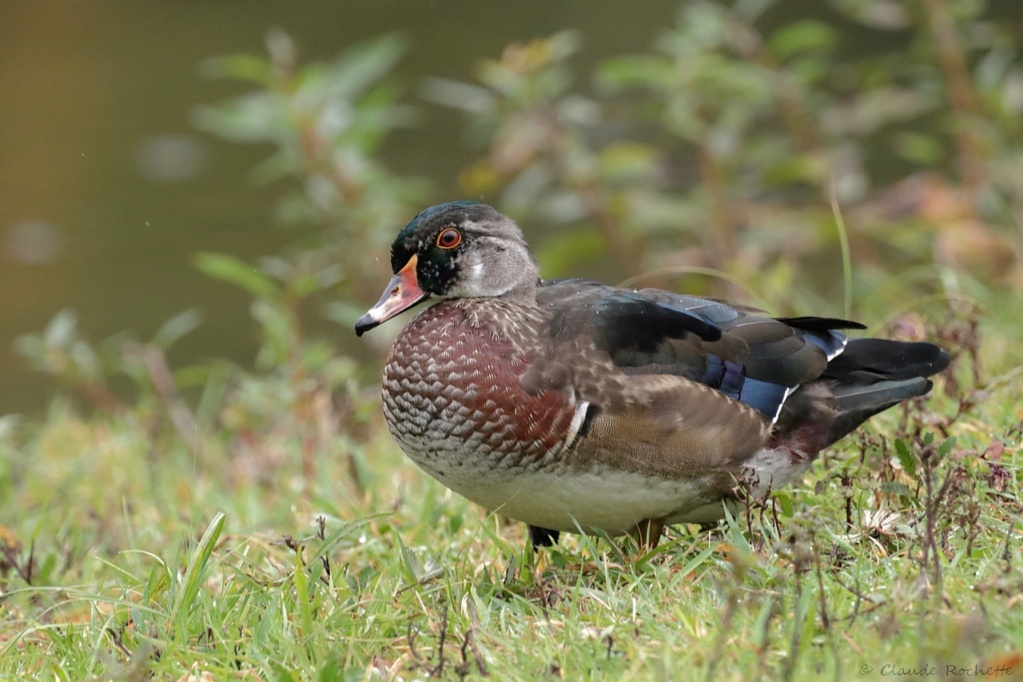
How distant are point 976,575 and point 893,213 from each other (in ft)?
11.3

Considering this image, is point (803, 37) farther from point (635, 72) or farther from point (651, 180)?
point (651, 180)

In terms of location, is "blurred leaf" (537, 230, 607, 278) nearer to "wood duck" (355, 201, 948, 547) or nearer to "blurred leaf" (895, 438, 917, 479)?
Result: "wood duck" (355, 201, 948, 547)

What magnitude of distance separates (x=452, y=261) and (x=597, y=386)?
58 cm

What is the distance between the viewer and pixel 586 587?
2852 mm

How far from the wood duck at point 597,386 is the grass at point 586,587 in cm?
12

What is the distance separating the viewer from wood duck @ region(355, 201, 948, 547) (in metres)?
2.99

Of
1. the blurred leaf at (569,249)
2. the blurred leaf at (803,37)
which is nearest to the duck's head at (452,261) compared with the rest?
the blurred leaf at (569,249)

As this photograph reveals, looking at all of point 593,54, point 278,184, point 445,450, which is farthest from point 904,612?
point 593,54

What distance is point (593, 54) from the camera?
10773mm

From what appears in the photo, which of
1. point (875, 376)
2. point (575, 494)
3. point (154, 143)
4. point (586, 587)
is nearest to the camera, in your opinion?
point (586, 587)

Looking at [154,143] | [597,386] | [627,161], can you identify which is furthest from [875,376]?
[154,143]

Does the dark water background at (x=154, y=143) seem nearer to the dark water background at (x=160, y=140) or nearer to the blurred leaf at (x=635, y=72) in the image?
the dark water background at (x=160, y=140)

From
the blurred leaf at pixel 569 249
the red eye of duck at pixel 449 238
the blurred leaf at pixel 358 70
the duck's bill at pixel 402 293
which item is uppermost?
the blurred leaf at pixel 358 70

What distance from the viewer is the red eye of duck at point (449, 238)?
3.40 meters
